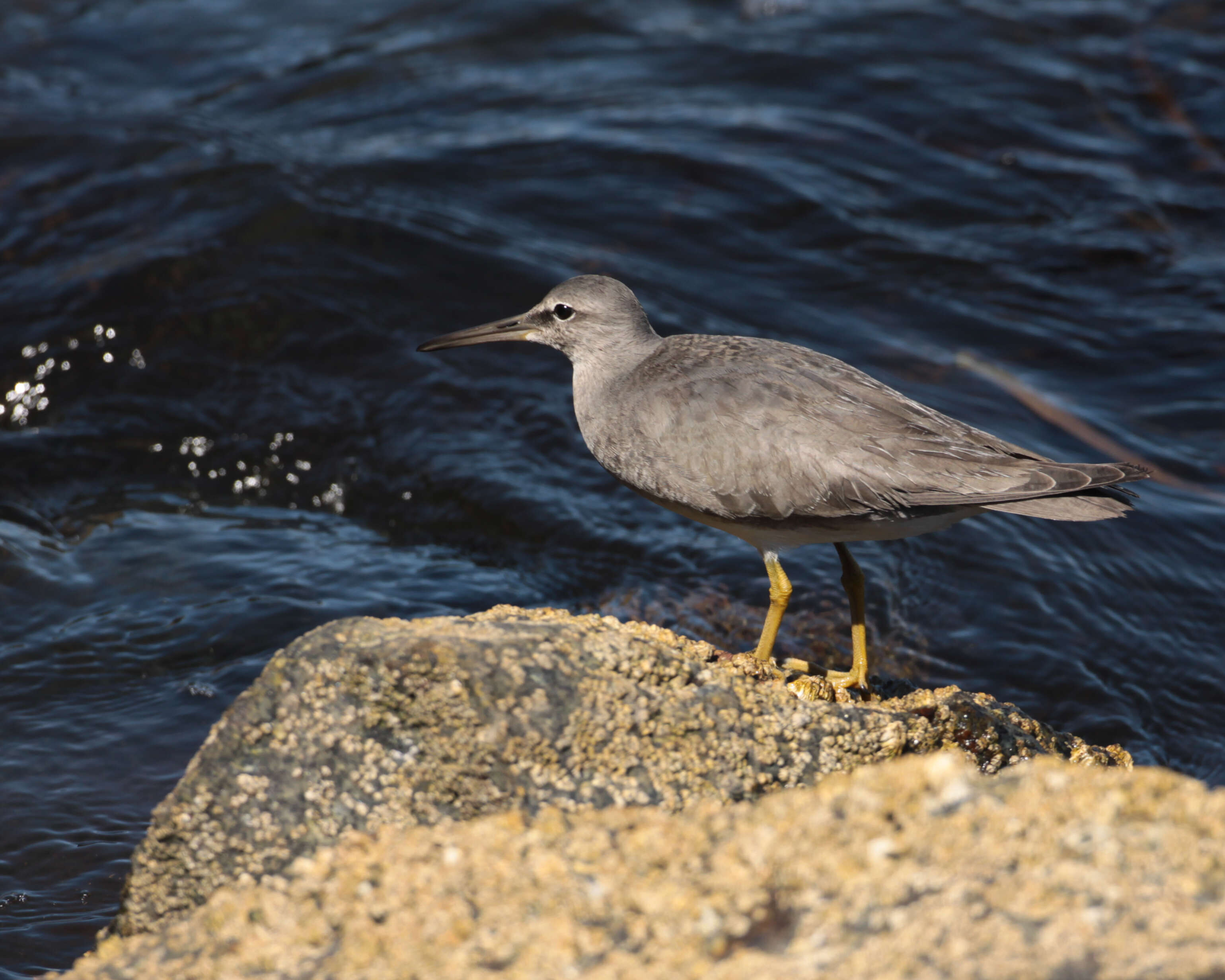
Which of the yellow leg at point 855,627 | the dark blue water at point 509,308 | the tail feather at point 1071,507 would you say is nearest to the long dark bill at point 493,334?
the dark blue water at point 509,308

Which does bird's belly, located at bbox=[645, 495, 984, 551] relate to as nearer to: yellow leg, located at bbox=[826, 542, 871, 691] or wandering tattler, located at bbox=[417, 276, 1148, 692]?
wandering tattler, located at bbox=[417, 276, 1148, 692]

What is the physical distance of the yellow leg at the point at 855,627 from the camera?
4430 millimetres

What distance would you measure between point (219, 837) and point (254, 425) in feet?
15.4

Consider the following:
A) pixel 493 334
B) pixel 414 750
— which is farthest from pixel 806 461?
pixel 414 750

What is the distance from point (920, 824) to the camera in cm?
Answer: 219

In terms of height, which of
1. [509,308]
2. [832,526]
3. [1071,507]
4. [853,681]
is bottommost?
[853,681]

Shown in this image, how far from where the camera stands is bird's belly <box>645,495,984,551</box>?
4.32 metres

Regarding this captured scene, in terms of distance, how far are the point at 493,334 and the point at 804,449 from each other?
1.84 m

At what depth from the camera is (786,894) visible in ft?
6.90

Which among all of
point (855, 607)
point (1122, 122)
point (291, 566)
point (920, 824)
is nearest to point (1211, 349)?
point (1122, 122)

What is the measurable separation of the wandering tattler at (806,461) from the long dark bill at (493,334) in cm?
79

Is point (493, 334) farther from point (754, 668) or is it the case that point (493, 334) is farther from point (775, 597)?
point (754, 668)

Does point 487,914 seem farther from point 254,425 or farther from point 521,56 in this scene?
point 521,56

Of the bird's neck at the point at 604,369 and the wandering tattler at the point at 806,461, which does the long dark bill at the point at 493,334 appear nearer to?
the bird's neck at the point at 604,369
